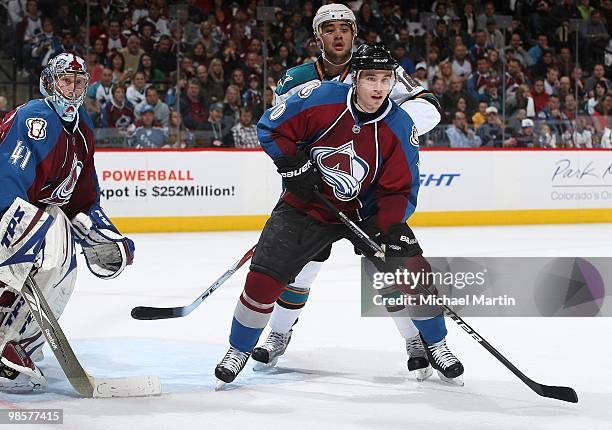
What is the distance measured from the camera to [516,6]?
1091 cm

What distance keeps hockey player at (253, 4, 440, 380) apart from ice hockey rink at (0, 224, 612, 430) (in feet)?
0.29

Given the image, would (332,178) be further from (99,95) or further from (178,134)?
(99,95)

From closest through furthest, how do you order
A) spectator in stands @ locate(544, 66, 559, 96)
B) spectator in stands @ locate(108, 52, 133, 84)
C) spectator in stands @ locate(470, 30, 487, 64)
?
spectator in stands @ locate(108, 52, 133, 84) < spectator in stands @ locate(544, 66, 559, 96) < spectator in stands @ locate(470, 30, 487, 64)

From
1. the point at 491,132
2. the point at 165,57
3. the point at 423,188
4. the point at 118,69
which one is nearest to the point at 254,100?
the point at 165,57

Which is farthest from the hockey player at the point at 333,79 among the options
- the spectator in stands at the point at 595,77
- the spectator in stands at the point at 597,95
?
the spectator in stands at the point at 595,77

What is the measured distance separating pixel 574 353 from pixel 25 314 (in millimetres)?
1958

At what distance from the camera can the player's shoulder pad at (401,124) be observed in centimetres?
309

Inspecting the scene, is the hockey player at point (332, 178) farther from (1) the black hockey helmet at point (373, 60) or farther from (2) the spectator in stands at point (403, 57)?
(2) the spectator in stands at point (403, 57)

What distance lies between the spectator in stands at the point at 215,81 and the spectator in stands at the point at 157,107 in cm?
45

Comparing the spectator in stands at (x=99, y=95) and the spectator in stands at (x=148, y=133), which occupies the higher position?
the spectator in stands at (x=99, y=95)

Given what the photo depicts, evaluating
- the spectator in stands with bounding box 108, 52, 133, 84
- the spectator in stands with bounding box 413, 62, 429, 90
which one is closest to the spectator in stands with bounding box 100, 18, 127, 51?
the spectator in stands with bounding box 108, 52, 133, 84

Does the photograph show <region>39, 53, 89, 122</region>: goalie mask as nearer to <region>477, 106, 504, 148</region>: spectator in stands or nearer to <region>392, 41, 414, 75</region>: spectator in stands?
<region>477, 106, 504, 148</region>: spectator in stands

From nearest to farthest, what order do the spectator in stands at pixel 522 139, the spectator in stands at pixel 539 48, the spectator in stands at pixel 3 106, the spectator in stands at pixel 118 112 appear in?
the spectator in stands at pixel 3 106
the spectator in stands at pixel 118 112
the spectator in stands at pixel 522 139
the spectator in stands at pixel 539 48

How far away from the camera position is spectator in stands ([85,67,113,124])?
763cm
